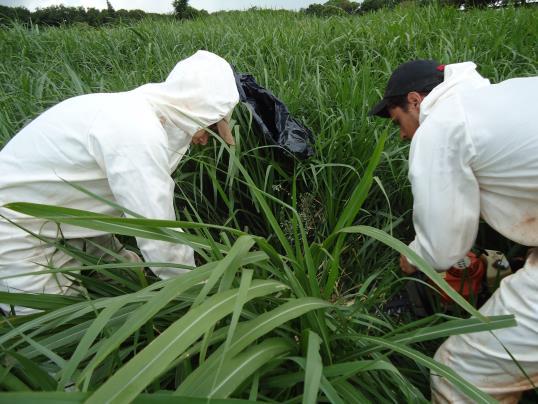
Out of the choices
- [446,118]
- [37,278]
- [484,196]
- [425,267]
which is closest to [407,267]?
→ [484,196]

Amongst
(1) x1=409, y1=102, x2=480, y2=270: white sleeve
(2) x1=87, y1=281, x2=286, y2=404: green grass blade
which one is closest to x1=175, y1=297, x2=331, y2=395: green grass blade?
(2) x1=87, y1=281, x2=286, y2=404: green grass blade

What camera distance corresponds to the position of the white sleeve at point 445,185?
122 cm

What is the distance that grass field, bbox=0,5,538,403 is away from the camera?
785 mm

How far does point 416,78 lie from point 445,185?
627mm

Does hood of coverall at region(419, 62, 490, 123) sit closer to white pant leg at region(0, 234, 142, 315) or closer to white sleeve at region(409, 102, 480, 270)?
white sleeve at region(409, 102, 480, 270)

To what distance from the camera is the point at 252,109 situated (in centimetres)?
231

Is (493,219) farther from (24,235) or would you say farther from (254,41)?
(254,41)

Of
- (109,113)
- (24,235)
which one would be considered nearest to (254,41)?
(109,113)

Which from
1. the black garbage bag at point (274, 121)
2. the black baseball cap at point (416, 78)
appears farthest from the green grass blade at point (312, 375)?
the black garbage bag at point (274, 121)

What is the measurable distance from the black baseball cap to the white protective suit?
0.28 meters

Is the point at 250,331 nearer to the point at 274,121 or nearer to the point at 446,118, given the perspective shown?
the point at 446,118

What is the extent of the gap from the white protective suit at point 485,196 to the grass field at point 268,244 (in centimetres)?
18

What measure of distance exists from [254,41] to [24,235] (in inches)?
119

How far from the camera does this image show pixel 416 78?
1.63 m
